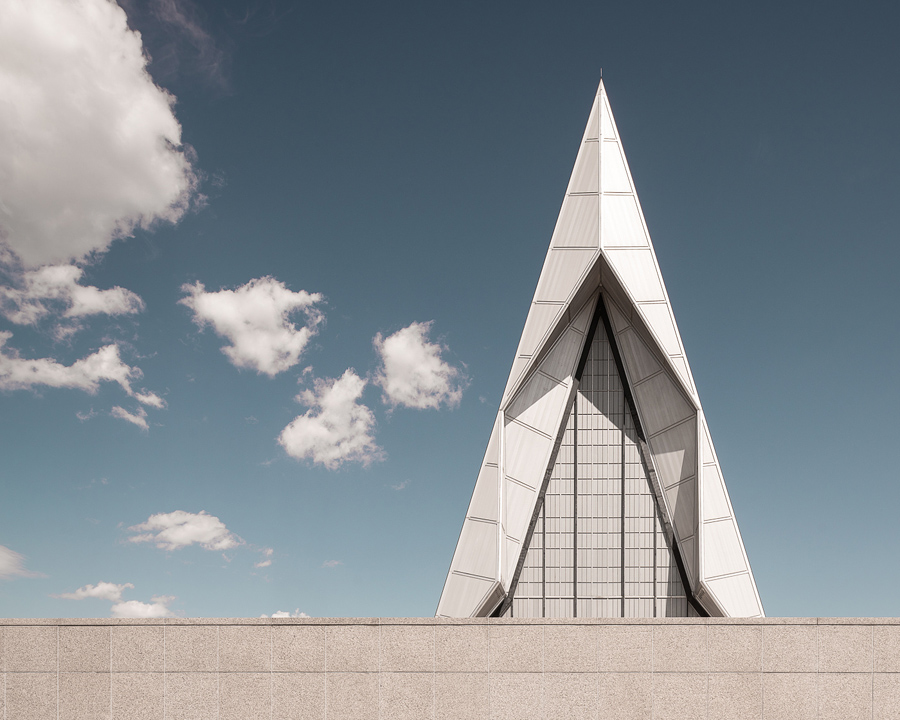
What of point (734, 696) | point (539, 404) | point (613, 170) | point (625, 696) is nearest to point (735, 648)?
point (734, 696)

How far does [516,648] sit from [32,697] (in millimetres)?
9903

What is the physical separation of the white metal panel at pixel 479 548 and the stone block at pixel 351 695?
555 cm

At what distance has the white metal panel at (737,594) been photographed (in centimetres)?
1622

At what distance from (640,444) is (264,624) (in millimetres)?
12396

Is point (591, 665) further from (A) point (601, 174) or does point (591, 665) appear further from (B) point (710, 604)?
(A) point (601, 174)

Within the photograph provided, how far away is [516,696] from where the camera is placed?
11586 mm

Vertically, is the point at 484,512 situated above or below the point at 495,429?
below

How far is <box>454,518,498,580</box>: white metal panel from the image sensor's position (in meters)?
16.8

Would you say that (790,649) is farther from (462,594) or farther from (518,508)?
(462,594)

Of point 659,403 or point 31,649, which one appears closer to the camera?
point 31,649

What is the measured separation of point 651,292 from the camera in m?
18.9

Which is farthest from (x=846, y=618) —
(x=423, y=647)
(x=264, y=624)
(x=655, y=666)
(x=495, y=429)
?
(x=264, y=624)

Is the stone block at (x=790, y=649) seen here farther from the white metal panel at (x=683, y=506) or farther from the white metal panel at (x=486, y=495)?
the white metal panel at (x=486, y=495)

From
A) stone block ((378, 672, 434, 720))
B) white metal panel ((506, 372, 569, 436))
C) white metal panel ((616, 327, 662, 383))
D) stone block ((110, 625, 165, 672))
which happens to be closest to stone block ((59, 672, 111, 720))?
stone block ((110, 625, 165, 672))
